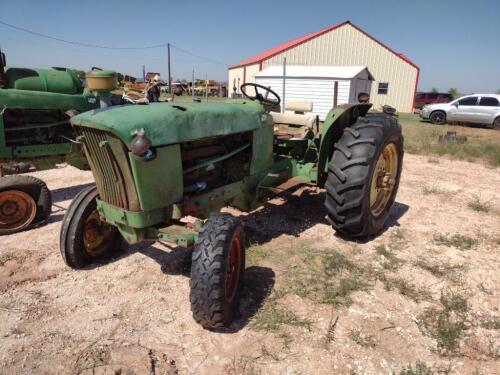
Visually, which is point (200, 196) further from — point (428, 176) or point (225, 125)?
point (428, 176)

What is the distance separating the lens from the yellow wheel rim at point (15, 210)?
437 centimetres

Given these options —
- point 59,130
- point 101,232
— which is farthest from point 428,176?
point 59,130

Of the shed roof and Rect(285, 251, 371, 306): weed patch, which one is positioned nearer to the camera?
Rect(285, 251, 371, 306): weed patch

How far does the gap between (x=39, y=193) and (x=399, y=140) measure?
4214 millimetres

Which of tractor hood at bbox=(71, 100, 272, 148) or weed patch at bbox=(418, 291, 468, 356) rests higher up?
tractor hood at bbox=(71, 100, 272, 148)

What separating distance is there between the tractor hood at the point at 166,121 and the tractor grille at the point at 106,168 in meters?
0.10

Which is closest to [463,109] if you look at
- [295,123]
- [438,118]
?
[438,118]

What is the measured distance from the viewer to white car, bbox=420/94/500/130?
16.2m

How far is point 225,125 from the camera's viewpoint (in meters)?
3.42

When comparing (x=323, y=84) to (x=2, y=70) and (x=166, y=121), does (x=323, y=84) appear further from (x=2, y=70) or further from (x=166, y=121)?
(x=166, y=121)

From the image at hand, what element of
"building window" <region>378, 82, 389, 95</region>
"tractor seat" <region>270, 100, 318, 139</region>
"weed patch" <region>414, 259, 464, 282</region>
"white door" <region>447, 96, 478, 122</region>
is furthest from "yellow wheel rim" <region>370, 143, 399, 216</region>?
"building window" <region>378, 82, 389, 95</region>

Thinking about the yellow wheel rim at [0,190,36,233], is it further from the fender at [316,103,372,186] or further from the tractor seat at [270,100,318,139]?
the fender at [316,103,372,186]

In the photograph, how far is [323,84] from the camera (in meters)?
19.4

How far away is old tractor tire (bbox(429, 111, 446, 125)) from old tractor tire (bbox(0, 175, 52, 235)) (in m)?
17.2
